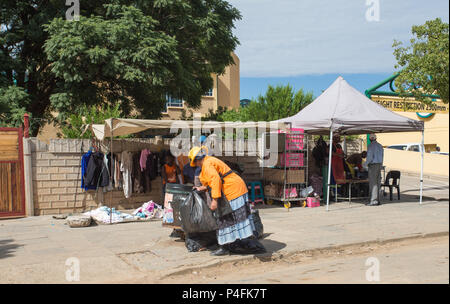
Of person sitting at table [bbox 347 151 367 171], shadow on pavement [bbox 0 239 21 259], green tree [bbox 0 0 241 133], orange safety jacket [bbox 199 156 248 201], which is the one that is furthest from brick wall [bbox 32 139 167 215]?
person sitting at table [bbox 347 151 367 171]

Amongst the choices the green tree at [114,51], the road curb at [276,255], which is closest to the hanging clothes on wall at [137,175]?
the green tree at [114,51]

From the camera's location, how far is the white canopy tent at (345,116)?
39.8ft

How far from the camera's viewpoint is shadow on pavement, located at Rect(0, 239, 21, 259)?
24.0ft

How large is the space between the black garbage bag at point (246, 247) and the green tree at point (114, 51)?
10.3 meters

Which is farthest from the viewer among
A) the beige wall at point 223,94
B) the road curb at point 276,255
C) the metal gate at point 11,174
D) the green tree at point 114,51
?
the beige wall at point 223,94

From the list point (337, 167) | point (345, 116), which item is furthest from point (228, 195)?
point (337, 167)

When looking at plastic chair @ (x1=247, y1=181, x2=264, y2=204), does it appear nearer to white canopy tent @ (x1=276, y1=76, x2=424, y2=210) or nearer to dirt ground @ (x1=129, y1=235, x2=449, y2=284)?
white canopy tent @ (x1=276, y1=76, x2=424, y2=210)

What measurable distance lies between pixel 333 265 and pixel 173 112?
26753mm

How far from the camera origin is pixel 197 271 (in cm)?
636

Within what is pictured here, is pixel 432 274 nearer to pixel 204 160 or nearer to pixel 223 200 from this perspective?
pixel 223 200

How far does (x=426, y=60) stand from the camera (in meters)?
13.8

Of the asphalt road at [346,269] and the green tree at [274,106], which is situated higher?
the green tree at [274,106]

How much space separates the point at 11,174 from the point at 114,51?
23.5 ft

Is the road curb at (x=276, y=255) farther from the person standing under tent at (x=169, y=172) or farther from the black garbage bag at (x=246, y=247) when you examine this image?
the person standing under tent at (x=169, y=172)
